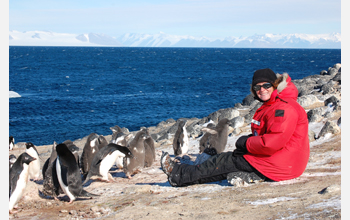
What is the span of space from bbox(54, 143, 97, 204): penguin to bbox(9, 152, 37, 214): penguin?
1.87 feet

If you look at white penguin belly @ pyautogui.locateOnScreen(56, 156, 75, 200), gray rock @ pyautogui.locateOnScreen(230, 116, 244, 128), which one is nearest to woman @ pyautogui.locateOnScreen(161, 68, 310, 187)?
white penguin belly @ pyautogui.locateOnScreen(56, 156, 75, 200)

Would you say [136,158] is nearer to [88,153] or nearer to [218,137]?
[88,153]

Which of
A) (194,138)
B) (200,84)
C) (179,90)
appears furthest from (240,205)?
(200,84)

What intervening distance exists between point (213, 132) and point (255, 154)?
4.42m

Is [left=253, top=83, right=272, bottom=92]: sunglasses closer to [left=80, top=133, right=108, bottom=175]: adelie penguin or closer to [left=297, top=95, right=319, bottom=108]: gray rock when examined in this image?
[left=80, top=133, right=108, bottom=175]: adelie penguin

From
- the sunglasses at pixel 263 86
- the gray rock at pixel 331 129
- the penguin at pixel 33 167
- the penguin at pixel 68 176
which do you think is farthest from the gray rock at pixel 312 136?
the penguin at pixel 33 167

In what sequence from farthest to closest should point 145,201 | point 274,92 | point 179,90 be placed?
point 179,90 → point 145,201 → point 274,92

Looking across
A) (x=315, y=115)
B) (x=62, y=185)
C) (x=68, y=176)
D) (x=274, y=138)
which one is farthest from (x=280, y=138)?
(x=315, y=115)

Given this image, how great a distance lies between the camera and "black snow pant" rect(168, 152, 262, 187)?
211 inches

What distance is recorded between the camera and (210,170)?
18.2 feet

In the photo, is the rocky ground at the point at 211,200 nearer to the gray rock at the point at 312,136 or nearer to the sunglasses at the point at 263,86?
the gray rock at the point at 312,136

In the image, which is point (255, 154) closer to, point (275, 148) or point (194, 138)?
point (275, 148)

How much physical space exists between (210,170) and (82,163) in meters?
4.44

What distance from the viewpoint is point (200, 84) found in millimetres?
46969
